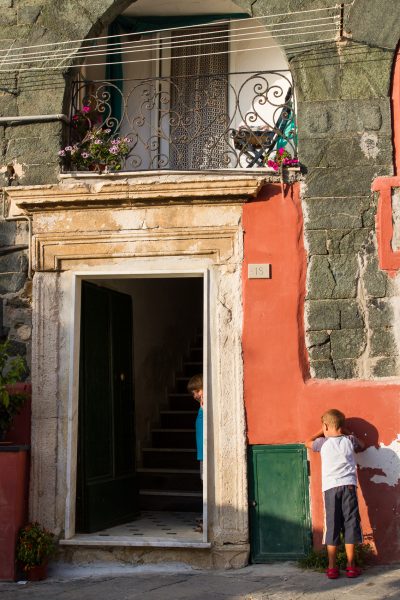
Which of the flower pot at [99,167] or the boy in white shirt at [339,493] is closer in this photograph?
the boy in white shirt at [339,493]

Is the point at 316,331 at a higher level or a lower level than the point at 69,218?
lower

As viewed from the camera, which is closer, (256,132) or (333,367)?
(333,367)

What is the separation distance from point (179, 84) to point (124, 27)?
0.77 meters

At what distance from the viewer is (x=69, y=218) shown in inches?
277

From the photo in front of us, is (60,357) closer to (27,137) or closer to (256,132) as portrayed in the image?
(27,137)

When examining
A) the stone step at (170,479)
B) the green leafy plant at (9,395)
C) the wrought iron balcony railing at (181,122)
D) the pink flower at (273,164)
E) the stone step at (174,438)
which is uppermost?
the wrought iron balcony railing at (181,122)

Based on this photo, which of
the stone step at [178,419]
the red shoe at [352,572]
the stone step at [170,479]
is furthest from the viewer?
the stone step at [178,419]

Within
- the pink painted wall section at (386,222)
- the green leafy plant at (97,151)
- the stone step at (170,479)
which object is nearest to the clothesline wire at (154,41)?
the green leafy plant at (97,151)

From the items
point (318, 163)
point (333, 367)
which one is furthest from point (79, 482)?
point (318, 163)

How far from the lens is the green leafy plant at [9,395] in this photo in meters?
6.51

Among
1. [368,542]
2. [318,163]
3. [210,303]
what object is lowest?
[368,542]

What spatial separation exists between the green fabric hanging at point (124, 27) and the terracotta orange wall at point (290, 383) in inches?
77.2

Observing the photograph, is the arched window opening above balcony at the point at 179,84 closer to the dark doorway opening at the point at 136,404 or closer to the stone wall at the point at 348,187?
the stone wall at the point at 348,187

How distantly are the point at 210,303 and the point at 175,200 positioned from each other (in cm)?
87
